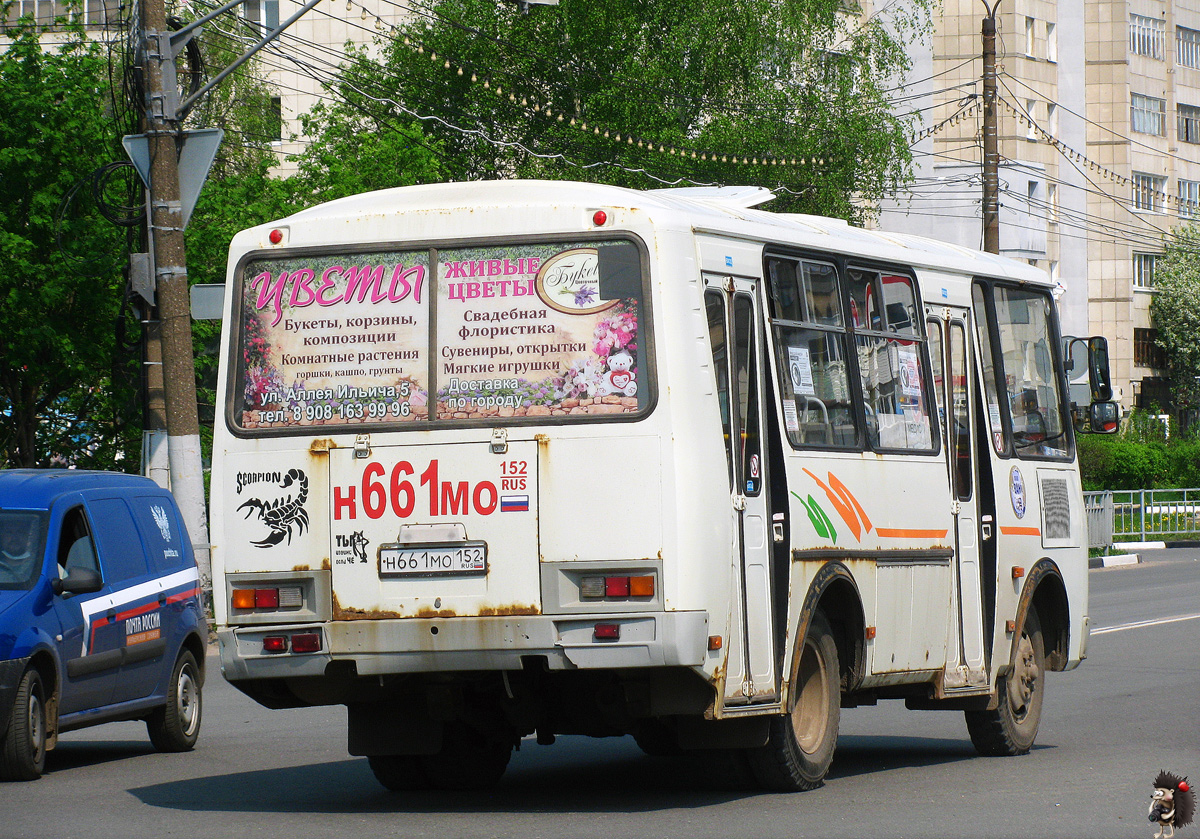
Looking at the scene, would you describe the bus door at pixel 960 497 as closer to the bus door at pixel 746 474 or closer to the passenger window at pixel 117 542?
the bus door at pixel 746 474

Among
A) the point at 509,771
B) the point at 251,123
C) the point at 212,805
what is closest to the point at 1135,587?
the point at 509,771

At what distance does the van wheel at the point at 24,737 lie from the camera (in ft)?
35.0

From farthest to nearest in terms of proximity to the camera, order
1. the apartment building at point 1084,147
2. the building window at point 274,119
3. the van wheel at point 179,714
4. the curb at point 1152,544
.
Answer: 1. the apartment building at point 1084,147
2. the building window at point 274,119
3. the curb at point 1152,544
4. the van wheel at point 179,714

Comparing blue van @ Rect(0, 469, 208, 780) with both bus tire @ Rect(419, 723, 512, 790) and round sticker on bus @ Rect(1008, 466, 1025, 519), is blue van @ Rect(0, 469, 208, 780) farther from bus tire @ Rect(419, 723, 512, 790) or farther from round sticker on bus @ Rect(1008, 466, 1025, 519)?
round sticker on bus @ Rect(1008, 466, 1025, 519)

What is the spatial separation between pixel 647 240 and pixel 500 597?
5.68 feet

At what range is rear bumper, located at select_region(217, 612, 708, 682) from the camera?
8.27 m

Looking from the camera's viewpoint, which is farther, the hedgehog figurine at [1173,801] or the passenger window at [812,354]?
the passenger window at [812,354]

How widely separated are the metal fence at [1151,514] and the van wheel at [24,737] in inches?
1192

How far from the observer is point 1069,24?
6925cm

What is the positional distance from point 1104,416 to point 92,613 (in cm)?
680

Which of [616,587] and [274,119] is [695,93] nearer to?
[274,119]

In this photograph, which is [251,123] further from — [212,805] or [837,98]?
[212,805]

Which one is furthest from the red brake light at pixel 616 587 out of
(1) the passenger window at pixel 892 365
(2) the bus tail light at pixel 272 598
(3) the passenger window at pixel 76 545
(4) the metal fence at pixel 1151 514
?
(4) the metal fence at pixel 1151 514

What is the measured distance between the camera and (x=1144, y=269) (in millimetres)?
73750
